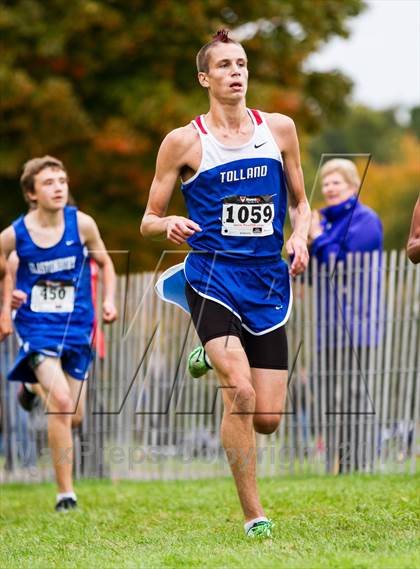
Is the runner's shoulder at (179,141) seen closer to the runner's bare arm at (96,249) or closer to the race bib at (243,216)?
the race bib at (243,216)

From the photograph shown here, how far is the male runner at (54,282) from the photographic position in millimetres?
8672

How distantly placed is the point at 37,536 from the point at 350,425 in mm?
3942

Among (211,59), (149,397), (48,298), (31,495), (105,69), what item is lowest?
(31,495)

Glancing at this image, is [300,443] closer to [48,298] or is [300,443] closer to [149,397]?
[149,397]

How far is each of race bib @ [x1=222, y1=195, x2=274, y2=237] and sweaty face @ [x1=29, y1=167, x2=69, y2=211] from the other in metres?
2.70

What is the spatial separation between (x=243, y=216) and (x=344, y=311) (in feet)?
12.7

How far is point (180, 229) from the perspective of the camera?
6.09 m

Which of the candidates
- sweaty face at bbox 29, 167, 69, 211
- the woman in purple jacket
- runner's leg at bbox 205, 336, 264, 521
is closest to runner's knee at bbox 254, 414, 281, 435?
runner's leg at bbox 205, 336, 264, 521

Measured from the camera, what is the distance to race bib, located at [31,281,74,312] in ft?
28.8

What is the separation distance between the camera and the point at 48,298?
8797 millimetres

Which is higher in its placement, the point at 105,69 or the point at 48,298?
the point at 105,69

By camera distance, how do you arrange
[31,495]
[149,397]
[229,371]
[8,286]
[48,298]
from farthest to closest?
[149,397]
[31,495]
[48,298]
[8,286]
[229,371]

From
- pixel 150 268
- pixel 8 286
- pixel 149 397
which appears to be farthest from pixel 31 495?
pixel 150 268

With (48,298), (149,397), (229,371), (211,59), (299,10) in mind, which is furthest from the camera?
(299,10)
